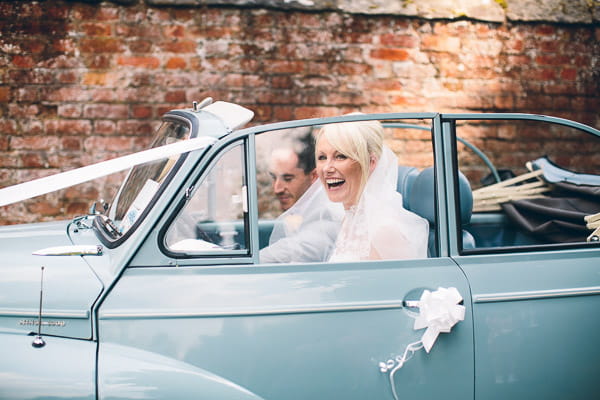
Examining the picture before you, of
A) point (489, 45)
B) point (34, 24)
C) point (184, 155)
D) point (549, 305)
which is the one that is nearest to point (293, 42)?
point (489, 45)

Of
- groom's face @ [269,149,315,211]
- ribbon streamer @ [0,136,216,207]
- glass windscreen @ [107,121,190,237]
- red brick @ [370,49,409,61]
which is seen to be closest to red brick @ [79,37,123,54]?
red brick @ [370,49,409,61]

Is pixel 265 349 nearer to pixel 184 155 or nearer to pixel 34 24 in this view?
pixel 184 155

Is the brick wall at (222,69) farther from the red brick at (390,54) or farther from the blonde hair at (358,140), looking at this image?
the blonde hair at (358,140)

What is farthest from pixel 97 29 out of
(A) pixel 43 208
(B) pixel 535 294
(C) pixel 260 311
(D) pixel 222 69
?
(B) pixel 535 294

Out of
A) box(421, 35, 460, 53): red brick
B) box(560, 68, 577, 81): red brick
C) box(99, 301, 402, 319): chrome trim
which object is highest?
box(421, 35, 460, 53): red brick

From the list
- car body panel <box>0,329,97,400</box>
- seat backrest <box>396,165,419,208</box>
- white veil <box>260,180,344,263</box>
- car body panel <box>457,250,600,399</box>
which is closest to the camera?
car body panel <box>0,329,97,400</box>

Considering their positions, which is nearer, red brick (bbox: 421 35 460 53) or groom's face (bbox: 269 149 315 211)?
groom's face (bbox: 269 149 315 211)

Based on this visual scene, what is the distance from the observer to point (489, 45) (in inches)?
217

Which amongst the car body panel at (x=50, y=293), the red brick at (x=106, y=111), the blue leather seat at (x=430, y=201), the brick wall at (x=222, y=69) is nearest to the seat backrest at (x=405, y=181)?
the blue leather seat at (x=430, y=201)

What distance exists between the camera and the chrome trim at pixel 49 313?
77.4 inches

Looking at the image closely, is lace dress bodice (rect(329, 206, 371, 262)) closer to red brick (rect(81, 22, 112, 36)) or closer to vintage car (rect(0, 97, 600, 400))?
vintage car (rect(0, 97, 600, 400))

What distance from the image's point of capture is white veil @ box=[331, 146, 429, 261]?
2305 millimetres

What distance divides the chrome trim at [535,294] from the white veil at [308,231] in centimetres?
65

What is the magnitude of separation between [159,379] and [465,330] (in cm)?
110
